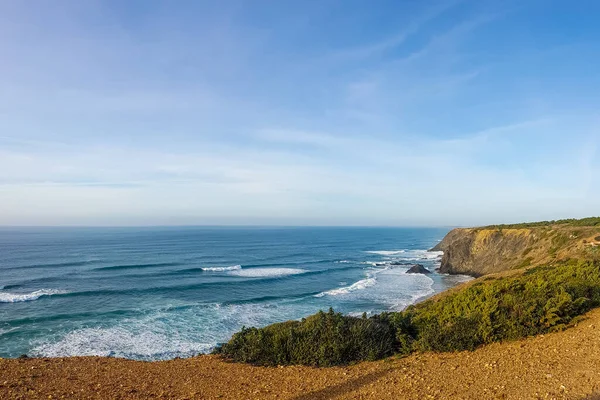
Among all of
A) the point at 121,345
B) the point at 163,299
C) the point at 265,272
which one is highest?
the point at 121,345

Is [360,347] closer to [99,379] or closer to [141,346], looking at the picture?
[99,379]

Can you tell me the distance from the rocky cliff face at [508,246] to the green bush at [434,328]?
23585 mm

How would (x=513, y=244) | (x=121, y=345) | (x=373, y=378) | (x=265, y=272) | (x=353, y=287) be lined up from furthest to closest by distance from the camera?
(x=265, y=272)
(x=513, y=244)
(x=353, y=287)
(x=121, y=345)
(x=373, y=378)

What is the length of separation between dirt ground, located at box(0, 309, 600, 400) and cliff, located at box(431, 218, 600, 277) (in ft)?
86.6

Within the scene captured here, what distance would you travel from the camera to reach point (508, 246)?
47.2 m

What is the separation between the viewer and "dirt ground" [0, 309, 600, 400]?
7.68 meters

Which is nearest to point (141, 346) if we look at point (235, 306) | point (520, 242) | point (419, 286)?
point (235, 306)

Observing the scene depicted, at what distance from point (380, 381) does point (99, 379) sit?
7.36m

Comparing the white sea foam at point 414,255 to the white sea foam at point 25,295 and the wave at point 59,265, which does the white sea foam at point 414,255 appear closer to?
the wave at point 59,265

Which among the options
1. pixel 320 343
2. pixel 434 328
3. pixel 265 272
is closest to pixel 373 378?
pixel 320 343

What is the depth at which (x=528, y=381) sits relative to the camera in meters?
7.73

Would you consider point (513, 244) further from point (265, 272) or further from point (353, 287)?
point (265, 272)

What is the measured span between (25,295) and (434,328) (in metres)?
37.8

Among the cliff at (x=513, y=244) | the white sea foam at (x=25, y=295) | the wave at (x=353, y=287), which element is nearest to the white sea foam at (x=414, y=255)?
the cliff at (x=513, y=244)
